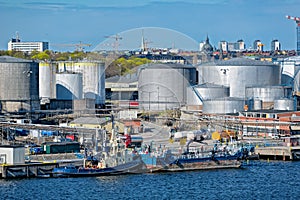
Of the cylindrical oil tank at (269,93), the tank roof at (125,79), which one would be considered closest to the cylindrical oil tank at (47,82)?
the tank roof at (125,79)

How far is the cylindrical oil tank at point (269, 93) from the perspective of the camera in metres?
49.2

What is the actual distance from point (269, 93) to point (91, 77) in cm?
1080

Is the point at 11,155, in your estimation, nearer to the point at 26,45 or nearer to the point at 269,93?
the point at 269,93

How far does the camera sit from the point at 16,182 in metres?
28.1

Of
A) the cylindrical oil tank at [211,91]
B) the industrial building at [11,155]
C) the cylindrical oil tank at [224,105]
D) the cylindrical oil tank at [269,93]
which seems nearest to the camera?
the industrial building at [11,155]

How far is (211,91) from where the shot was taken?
5016 cm

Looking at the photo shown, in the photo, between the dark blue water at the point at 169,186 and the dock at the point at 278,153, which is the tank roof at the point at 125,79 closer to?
the dock at the point at 278,153

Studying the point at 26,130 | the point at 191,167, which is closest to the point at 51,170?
the point at 191,167

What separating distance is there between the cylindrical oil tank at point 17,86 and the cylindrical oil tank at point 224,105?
8.80 metres

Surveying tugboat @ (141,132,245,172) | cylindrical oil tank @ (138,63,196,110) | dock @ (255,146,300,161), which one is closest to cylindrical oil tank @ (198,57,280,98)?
cylindrical oil tank @ (138,63,196,110)

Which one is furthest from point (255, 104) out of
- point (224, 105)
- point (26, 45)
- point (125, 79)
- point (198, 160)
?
point (26, 45)

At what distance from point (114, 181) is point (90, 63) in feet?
84.4

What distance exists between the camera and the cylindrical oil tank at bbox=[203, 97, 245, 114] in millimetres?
46750

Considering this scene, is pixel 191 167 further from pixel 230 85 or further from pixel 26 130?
pixel 230 85
